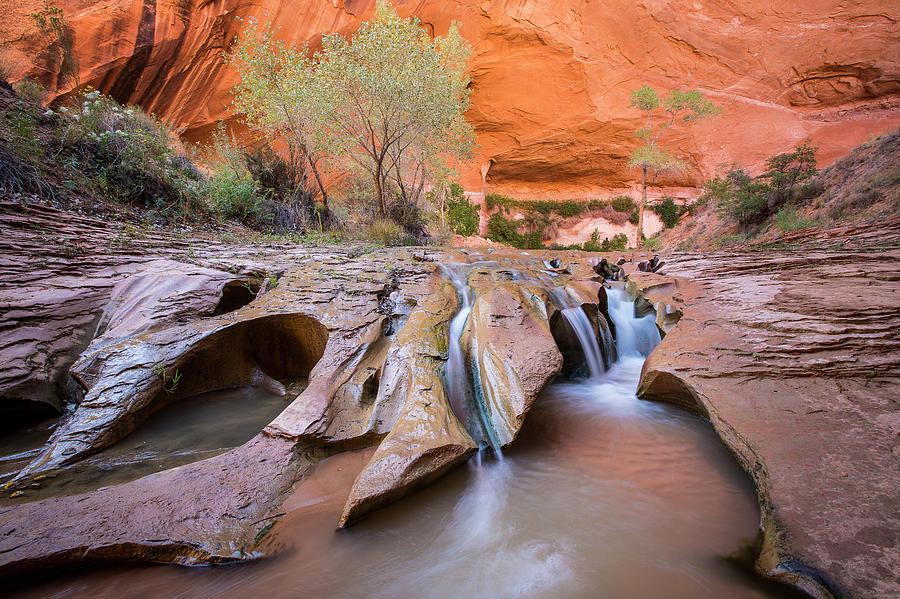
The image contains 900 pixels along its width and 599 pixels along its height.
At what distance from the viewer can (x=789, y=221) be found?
9.34m

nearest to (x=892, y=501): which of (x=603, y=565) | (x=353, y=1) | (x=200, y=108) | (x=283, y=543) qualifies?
(x=603, y=565)

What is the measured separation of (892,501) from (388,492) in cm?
268

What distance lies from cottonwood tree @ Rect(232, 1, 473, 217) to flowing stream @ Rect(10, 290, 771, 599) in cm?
1058

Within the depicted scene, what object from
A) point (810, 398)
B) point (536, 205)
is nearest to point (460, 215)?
point (536, 205)

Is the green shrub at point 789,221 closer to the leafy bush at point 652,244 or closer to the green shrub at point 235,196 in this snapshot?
the leafy bush at point 652,244

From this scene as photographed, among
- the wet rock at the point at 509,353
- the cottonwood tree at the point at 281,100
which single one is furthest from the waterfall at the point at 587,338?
the cottonwood tree at the point at 281,100

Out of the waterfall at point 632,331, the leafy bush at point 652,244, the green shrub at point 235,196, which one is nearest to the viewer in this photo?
the waterfall at point 632,331

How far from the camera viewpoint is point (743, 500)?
2248mm

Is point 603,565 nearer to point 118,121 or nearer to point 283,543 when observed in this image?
point 283,543

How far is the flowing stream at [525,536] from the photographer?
5.51 feet

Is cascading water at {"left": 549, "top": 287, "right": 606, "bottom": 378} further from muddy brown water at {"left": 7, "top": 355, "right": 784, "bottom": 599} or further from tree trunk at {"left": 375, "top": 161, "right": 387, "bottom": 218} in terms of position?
tree trunk at {"left": 375, "top": 161, "right": 387, "bottom": 218}

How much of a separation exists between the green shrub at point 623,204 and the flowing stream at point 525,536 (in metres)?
26.3

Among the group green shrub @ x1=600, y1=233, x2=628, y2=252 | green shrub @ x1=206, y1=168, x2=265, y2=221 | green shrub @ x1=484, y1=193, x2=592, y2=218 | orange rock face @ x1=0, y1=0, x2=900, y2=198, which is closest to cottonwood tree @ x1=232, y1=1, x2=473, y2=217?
green shrub @ x1=206, y1=168, x2=265, y2=221

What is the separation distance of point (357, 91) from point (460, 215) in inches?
627
